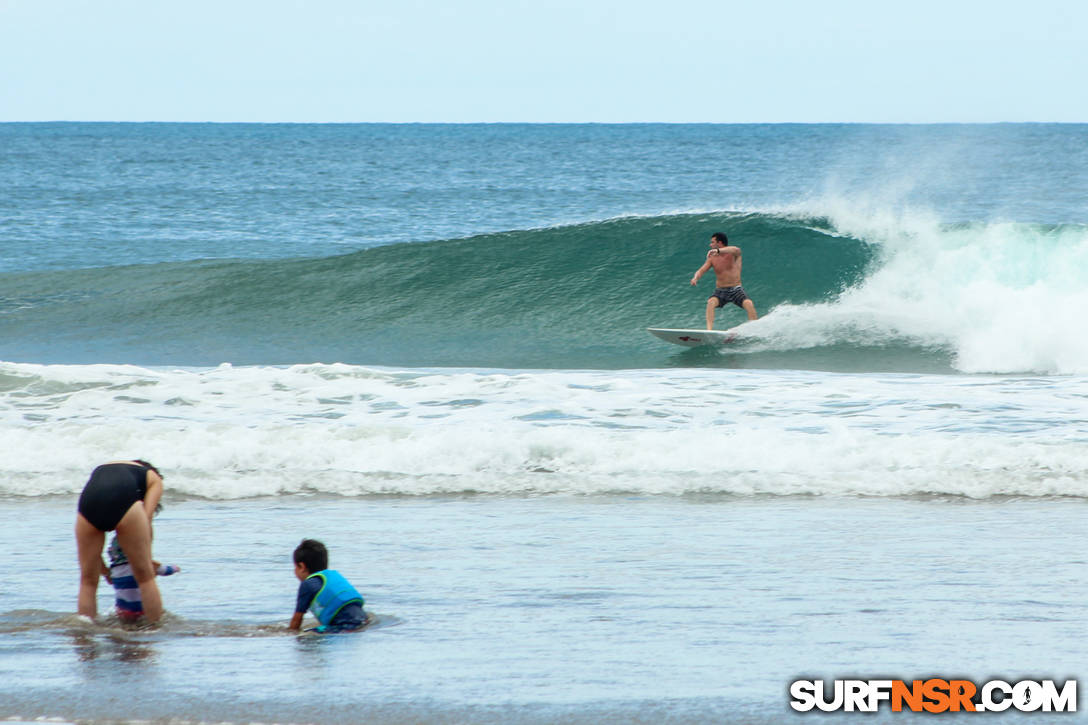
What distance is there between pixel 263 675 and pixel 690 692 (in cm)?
153

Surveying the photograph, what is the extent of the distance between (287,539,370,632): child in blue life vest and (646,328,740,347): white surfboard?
9832mm

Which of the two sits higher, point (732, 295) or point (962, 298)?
point (732, 295)

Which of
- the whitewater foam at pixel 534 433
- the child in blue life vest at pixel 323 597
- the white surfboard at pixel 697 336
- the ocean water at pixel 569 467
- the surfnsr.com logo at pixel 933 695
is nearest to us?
the surfnsr.com logo at pixel 933 695

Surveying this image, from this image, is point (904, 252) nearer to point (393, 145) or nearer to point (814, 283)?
point (814, 283)

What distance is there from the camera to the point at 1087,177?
48.2 metres

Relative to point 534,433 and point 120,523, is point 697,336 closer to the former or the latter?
point 534,433

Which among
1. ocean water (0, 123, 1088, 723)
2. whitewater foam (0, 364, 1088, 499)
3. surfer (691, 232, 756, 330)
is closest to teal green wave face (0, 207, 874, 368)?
ocean water (0, 123, 1088, 723)

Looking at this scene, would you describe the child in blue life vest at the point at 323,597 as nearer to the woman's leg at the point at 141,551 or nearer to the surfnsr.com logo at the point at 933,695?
the woman's leg at the point at 141,551

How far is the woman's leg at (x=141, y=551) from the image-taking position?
195 inches

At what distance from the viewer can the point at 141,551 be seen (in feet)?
16.3

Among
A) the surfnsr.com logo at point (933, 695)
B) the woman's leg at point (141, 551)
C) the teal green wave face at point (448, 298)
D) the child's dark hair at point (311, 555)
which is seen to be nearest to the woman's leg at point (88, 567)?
the woman's leg at point (141, 551)

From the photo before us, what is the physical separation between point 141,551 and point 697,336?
1022 cm

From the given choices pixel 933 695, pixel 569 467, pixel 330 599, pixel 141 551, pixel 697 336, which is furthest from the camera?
pixel 697 336

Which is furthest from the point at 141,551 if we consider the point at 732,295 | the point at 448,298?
the point at 448,298
